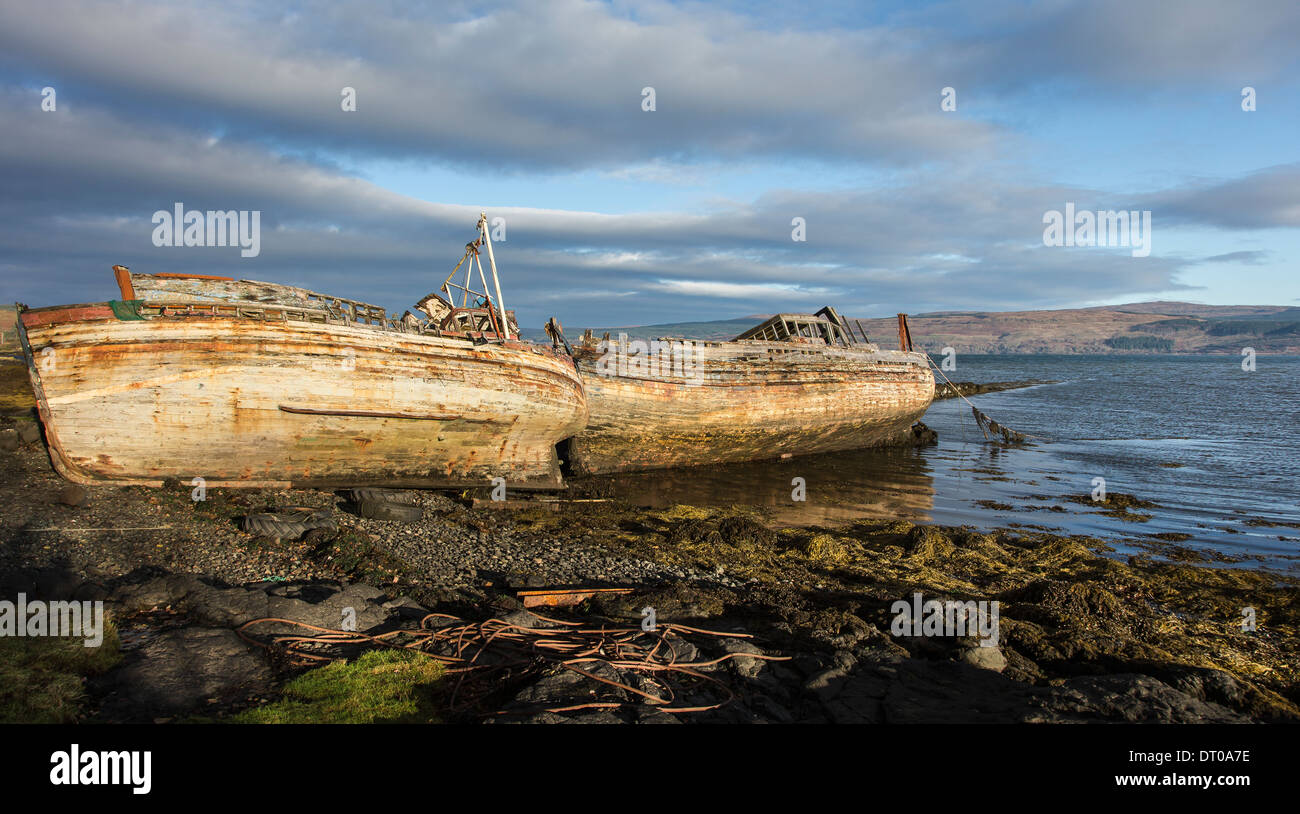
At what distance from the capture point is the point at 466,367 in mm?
12211

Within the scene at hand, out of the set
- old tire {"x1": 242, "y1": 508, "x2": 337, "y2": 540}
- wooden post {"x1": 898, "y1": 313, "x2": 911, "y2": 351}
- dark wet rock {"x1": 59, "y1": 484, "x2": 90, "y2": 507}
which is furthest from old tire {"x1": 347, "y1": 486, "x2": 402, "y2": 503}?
wooden post {"x1": 898, "y1": 313, "x2": 911, "y2": 351}

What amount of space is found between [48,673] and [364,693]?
220 cm

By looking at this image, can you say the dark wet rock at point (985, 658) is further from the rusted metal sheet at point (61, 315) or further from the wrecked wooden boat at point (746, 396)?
the rusted metal sheet at point (61, 315)

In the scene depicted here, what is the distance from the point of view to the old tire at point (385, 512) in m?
10.9

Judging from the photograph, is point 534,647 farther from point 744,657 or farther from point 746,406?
point 746,406

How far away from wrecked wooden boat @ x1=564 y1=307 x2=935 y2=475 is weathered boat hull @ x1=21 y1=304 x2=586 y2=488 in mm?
3451

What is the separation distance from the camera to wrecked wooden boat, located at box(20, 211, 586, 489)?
957 centimetres

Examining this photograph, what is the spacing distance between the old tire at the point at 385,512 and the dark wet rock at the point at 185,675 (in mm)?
5288

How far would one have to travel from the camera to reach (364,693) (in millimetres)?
4789

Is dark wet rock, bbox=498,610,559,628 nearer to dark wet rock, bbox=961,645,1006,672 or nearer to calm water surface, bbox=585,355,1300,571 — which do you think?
dark wet rock, bbox=961,645,1006,672

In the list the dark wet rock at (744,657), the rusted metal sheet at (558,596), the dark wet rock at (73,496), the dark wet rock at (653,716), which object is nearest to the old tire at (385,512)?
the dark wet rock at (73,496)

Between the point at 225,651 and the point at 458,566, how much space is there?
3.80m
